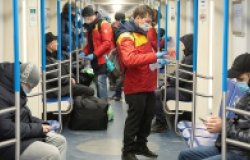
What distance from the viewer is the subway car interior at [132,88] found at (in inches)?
131

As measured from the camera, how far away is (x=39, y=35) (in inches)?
214

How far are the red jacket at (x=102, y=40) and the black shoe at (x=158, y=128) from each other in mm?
1416

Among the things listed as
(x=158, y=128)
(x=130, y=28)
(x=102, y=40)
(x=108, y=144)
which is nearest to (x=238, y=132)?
(x=130, y=28)

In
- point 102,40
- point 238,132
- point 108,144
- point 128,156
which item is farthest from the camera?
point 102,40

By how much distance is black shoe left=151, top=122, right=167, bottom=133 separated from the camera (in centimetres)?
667

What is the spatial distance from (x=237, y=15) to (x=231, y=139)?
78.4 inches

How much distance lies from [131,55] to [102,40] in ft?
8.80

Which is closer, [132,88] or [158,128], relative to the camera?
[132,88]

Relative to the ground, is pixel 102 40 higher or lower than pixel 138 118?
higher

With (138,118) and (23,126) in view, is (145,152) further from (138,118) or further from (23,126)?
(23,126)

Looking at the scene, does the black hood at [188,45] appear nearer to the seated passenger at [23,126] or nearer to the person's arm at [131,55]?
the person's arm at [131,55]

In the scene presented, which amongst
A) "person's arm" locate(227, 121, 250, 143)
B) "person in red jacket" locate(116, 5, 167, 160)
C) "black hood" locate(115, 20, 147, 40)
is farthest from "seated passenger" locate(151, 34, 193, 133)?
"person's arm" locate(227, 121, 250, 143)

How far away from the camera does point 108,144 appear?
19.7ft

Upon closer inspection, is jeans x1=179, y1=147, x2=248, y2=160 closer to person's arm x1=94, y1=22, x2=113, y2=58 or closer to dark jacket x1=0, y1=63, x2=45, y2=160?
dark jacket x1=0, y1=63, x2=45, y2=160
